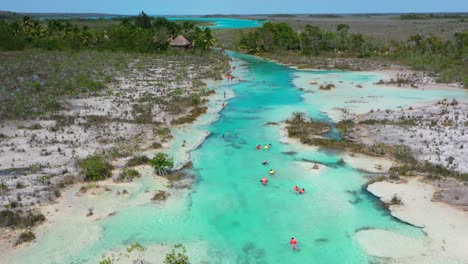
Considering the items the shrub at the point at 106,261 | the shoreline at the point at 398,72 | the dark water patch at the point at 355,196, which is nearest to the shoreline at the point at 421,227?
the dark water patch at the point at 355,196

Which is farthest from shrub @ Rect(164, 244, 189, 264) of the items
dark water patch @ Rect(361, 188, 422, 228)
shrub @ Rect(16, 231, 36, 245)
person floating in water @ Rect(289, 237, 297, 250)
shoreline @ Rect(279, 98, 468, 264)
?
dark water patch @ Rect(361, 188, 422, 228)

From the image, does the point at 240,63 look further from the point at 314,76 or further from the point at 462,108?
the point at 462,108

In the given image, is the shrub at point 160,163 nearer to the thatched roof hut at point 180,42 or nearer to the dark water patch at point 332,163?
the dark water patch at point 332,163

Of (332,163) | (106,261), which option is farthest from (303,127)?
(106,261)

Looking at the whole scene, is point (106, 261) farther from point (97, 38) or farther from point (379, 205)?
point (97, 38)

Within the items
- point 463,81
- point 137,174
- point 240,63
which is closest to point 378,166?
point 137,174
